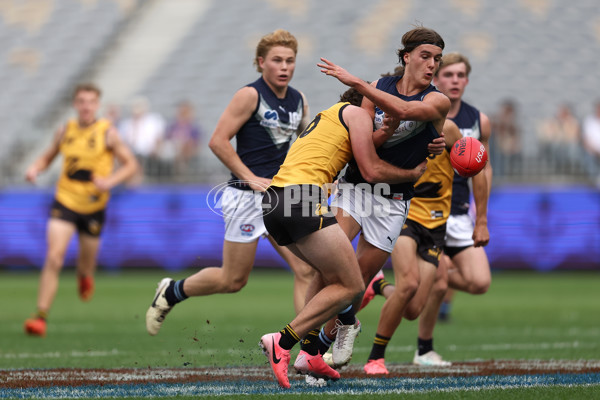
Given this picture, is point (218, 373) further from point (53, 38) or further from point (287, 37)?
point (53, 38)

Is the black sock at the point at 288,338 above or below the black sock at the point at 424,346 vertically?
above

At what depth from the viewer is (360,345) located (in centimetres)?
922

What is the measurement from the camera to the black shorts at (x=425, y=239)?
764cm

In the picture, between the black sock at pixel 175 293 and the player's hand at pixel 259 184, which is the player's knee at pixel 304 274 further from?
the black sock at pixel 175 293

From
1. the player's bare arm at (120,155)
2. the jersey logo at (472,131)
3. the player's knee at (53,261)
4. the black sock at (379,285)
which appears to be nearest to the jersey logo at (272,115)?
the jersey logo at (472,131)

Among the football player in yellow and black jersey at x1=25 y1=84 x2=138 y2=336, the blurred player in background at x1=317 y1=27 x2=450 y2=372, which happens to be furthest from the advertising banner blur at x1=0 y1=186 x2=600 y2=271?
the blurred player in background at x1=317 y1=27 x2=450 y2=372

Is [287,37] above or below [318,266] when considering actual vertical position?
above

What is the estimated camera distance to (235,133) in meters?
7.76

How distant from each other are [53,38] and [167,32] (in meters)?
3.02

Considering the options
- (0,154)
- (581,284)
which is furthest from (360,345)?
(0,154)

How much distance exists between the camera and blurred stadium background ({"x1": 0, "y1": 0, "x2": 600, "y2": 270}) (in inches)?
711

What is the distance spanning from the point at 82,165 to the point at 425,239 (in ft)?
16.3

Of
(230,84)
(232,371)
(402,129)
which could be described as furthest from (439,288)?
(230,84)

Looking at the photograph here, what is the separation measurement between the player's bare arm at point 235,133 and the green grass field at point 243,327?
4.80 feet
